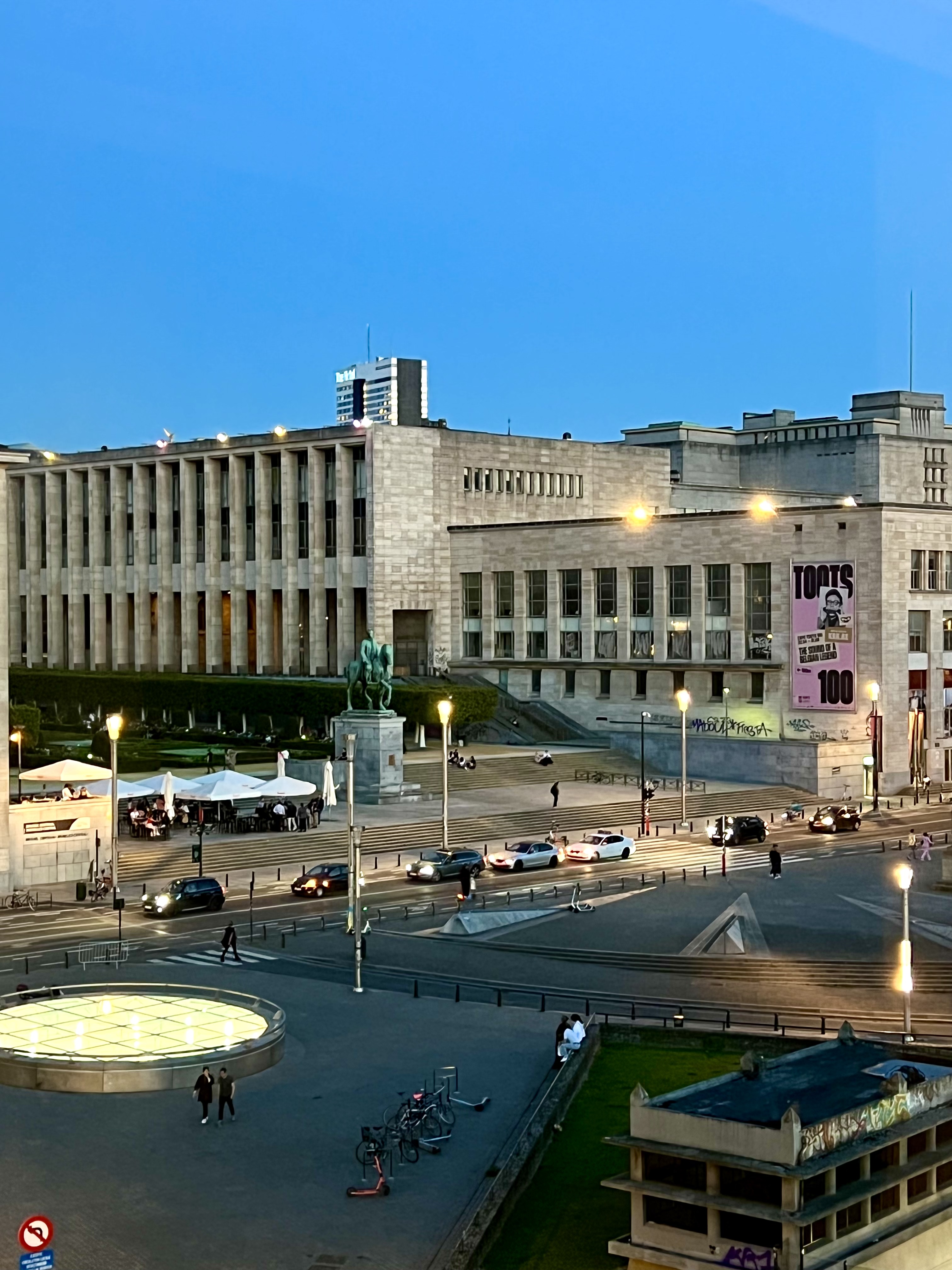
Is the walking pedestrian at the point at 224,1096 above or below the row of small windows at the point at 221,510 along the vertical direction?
below

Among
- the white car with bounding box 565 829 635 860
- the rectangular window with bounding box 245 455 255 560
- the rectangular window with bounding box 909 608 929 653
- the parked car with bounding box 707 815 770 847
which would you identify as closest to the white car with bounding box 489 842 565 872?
the white car with bounding box 565 829 635 860

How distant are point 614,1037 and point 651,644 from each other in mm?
68717

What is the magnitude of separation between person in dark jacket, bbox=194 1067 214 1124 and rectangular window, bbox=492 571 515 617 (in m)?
83.3

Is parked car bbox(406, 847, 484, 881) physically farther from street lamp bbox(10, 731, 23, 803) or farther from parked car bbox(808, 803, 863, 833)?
parked car bbox(808, 803, 863, 833)

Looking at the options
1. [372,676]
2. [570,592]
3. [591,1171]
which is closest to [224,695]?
[570,592]

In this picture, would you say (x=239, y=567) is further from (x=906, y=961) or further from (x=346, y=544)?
(x=906, y=961)

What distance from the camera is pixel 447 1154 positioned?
33562 millimetres

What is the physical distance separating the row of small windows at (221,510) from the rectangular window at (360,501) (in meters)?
0.05

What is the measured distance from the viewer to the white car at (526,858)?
69938 mm

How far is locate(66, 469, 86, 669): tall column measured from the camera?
457 ft

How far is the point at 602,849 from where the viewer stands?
72812mm

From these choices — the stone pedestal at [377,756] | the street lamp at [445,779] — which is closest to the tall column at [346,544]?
the stone pedestal at [377,756]

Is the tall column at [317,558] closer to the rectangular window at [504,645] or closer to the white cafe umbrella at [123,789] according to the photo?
the rectangular window at [504,645]

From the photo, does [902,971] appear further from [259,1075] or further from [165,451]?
[165,451]
